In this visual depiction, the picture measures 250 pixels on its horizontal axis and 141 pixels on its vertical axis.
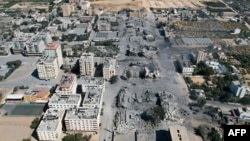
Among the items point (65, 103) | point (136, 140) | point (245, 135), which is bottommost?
point (136, 140)

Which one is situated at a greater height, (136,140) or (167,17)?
(167,17)

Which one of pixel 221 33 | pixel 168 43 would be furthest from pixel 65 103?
pixel 221 33

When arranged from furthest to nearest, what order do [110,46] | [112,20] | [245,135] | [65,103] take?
1. [112,20]
2. [110,46]
3. [65,103]
4. [245,135]

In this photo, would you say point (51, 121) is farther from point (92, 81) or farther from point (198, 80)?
point (198, 80)

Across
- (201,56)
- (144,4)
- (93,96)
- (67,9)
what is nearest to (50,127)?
(93,96)

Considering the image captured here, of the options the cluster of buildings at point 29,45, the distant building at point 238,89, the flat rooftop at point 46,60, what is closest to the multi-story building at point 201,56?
the distant building at point 238,89

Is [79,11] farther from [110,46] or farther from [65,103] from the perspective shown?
[65,103]

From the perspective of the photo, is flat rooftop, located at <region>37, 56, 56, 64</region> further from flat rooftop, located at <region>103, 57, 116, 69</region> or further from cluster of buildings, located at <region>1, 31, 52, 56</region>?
flat rooftop, located at <region>103, 57, 116, 69</region>

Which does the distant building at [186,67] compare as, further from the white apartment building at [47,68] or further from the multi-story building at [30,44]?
the multi-story building at [30,44]
